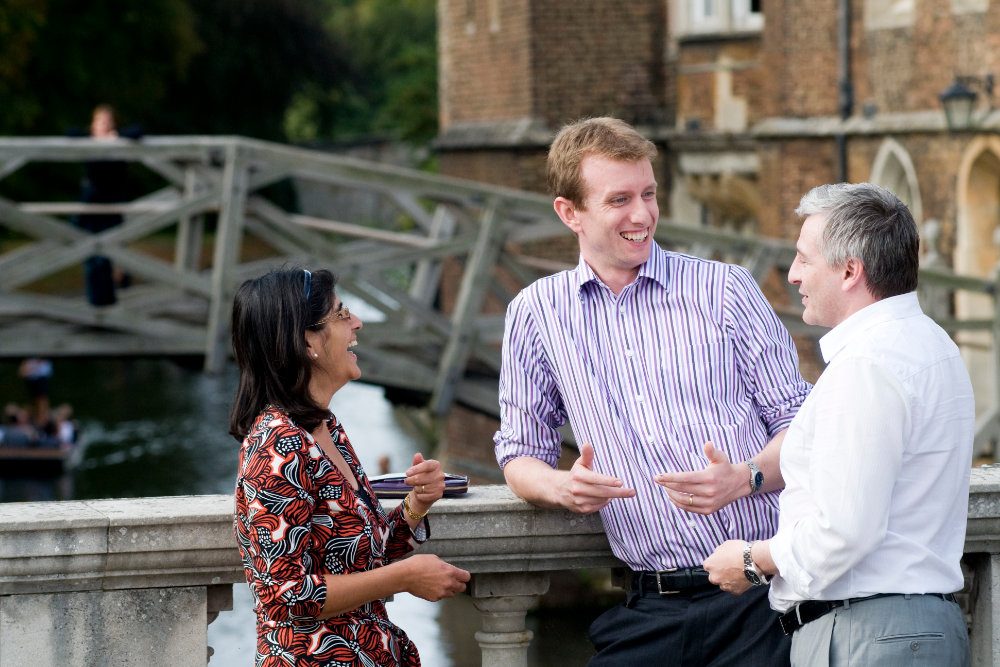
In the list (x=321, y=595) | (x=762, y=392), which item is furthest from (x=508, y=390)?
(x=321, y=595)

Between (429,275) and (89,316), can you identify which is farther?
(429,275)

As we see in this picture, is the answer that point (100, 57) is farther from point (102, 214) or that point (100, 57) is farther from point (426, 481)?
point (426, 481)

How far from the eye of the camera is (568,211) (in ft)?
10.1

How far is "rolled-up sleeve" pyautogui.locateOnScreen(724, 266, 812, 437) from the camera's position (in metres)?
2.95

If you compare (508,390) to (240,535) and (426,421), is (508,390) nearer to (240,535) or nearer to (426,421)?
(240,535)

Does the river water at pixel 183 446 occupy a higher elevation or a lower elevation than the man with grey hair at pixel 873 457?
lower

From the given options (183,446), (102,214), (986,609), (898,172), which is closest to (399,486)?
(986,609)

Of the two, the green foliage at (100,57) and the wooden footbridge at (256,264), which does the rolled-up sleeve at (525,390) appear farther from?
the green foliage at (100,57)

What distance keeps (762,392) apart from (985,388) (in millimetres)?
9473

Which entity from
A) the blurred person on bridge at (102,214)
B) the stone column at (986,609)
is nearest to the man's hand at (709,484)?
the stone column at (986,609)

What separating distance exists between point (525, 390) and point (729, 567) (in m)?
0.59

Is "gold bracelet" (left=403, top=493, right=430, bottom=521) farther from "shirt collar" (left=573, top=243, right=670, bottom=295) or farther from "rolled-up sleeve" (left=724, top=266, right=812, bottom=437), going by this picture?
"rolled-up sleeve" (left=724, top=266, right=812, bottom=437)

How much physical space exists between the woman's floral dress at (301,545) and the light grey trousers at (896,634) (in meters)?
0.75

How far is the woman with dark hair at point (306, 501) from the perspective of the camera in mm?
2555
